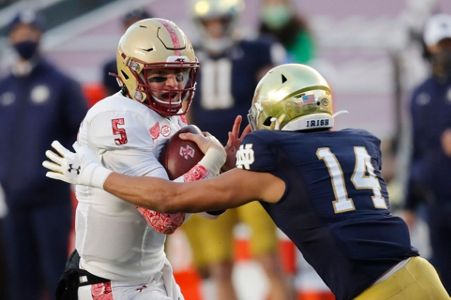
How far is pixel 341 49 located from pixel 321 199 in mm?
6323

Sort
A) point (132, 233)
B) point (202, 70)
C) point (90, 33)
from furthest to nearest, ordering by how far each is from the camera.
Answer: point (90, 33), point (202, 70), point (132, 233)

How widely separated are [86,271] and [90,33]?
716cm

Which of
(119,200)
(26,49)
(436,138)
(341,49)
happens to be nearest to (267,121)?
(119,200)

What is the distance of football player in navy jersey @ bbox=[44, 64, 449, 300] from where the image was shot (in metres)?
4.75

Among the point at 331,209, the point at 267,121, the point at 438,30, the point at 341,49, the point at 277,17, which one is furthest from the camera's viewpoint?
the point at 341,49

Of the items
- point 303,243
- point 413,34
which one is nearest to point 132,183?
point 303,243

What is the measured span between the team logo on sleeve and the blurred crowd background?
336cm

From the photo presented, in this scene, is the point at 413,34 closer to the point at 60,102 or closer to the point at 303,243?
the point at 60,102

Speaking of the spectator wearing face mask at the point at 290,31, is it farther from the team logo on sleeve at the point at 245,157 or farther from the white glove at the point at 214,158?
the team logo on sleeve at the point at 245,157

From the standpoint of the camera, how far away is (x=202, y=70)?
806cm

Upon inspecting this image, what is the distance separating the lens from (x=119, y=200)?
5.08 metres

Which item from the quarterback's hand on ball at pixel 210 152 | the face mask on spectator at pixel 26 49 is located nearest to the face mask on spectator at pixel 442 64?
the face mask on spectator at pixel 26 49

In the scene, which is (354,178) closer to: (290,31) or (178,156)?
(178,156)

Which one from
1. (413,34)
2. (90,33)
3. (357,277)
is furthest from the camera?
(90,33)
